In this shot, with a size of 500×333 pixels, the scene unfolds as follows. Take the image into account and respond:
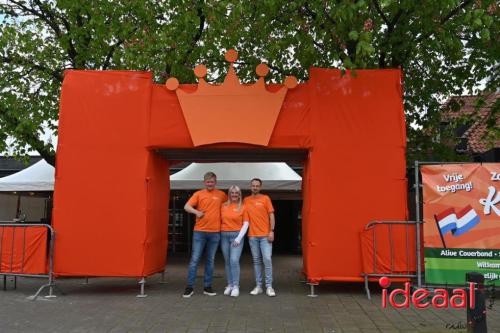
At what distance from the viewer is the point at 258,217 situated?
26.5 ft

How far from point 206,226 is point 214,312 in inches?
64.0

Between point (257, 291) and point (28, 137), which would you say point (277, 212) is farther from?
point (257, 291)

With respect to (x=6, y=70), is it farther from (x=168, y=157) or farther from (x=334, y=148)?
(x=334, y=148)

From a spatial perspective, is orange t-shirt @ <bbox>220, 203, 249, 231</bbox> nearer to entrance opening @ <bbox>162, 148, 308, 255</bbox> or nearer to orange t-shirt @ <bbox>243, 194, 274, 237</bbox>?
Result: orange t-shirt @ <bbox>243, 194, 274, 237</bbox>

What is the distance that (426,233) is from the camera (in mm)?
7691

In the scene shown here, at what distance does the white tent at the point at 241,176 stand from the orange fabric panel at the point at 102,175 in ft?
18.3

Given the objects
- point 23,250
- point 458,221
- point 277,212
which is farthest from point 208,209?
point 277,212

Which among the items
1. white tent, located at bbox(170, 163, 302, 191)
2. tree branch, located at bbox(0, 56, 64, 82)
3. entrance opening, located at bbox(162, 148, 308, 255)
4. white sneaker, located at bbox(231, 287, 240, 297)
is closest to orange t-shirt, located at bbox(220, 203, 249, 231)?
white sneaker, located at bbox(231, 287, 240, 297)

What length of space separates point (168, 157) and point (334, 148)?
3140mm

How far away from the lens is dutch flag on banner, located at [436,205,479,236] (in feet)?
24.8

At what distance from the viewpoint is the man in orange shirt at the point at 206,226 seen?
809 cm

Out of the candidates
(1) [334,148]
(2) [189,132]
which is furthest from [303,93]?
(2) [189,132]

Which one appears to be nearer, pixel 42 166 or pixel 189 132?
pixel 189 132

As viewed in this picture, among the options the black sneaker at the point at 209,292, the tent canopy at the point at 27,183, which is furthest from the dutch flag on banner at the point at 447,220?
the tent canopy at the point at 27,183
